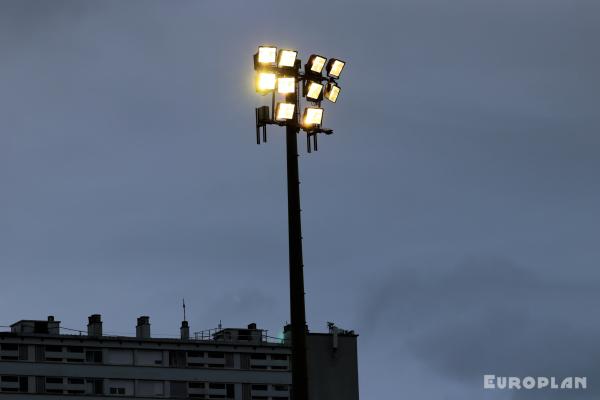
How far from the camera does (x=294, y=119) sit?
113ft

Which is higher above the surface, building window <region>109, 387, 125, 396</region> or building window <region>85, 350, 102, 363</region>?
building window <region>85, 350, 102, 363</region>

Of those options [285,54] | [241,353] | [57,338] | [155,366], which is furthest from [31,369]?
[285,54]

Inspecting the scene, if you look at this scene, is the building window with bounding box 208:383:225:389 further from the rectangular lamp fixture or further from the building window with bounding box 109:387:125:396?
the rectangular lamp fixture

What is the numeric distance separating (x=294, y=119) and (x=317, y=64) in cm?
182

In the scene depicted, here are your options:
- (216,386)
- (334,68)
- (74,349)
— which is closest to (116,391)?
(74,349)

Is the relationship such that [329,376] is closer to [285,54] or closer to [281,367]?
[281,367]

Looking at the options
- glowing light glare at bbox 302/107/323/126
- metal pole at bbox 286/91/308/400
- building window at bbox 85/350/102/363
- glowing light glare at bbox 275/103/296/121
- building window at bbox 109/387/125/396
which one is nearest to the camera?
metal pole at bbox 286/91/308/400

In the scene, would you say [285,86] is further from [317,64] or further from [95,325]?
[95,325]

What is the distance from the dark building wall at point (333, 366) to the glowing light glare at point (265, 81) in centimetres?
11376

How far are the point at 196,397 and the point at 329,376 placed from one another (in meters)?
14.5

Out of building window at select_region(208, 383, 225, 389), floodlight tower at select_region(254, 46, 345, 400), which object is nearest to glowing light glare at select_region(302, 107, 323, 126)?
floodlight tower at select_region(254, 46, 345, 400)

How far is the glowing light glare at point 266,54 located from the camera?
Result: 3444 cm

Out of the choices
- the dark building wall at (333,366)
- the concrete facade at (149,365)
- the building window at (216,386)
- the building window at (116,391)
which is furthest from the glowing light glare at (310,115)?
the building window at (216,386)

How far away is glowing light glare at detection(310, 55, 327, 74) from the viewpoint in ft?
116
